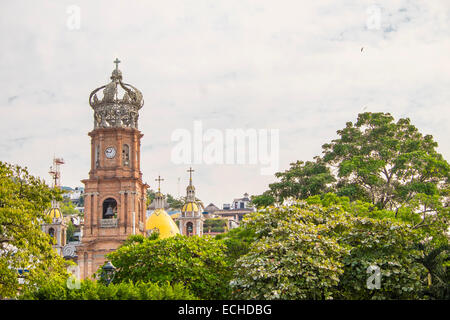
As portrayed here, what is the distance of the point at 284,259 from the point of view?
2084cm

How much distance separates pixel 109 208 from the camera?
55625mm

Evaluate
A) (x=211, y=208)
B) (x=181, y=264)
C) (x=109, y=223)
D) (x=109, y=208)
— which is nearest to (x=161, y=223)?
(x=109, y=208)

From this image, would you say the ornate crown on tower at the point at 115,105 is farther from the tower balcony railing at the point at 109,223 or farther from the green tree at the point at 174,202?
the green tree at the point at 174,202

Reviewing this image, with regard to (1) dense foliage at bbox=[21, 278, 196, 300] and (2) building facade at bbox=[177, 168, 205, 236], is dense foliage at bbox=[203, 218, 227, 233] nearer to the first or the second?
(2) building facade at bbox=[177, 168, 205, 236]

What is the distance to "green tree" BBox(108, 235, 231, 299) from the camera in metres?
24.7

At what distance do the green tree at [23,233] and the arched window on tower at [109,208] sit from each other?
2969cm

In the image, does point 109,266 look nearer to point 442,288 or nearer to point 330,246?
point 330,246

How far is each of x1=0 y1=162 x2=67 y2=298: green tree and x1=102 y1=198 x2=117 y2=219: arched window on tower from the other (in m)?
29.7

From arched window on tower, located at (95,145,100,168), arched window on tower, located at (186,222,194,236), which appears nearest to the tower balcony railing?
arched window on tower, located at (95,145,100,168)

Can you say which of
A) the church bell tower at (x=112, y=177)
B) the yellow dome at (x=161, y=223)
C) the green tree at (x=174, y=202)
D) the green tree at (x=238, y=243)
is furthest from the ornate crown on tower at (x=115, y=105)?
the green tree at (x=174, y=202)

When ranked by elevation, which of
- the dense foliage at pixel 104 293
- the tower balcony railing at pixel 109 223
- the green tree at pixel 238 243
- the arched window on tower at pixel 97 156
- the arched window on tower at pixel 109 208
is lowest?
the dense foliage at pixel 104 293

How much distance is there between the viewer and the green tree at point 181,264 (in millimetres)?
24656
